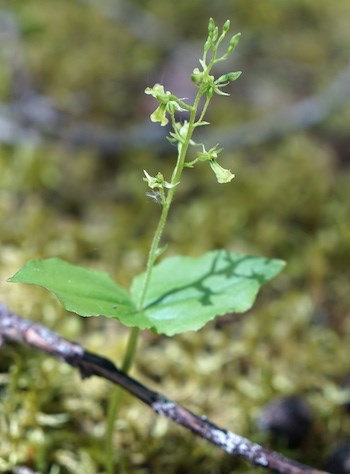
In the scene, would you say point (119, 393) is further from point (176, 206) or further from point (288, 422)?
point (176, 206)

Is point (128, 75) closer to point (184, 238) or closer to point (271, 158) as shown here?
point (271, 158)

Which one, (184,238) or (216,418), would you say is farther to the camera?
(184,238)

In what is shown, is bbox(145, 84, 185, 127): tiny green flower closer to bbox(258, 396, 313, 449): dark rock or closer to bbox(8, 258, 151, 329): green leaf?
bbox(8, 258, 151, 329): green leaf

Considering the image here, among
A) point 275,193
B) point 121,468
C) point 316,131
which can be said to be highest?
point 316,131

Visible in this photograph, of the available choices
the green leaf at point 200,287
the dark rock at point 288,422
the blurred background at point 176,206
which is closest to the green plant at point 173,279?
the green leaf at point 200,287

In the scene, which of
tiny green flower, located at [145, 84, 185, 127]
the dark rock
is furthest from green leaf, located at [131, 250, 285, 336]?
the dark rock

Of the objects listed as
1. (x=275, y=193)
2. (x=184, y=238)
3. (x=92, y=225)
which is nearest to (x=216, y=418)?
(x=184, y=238)
